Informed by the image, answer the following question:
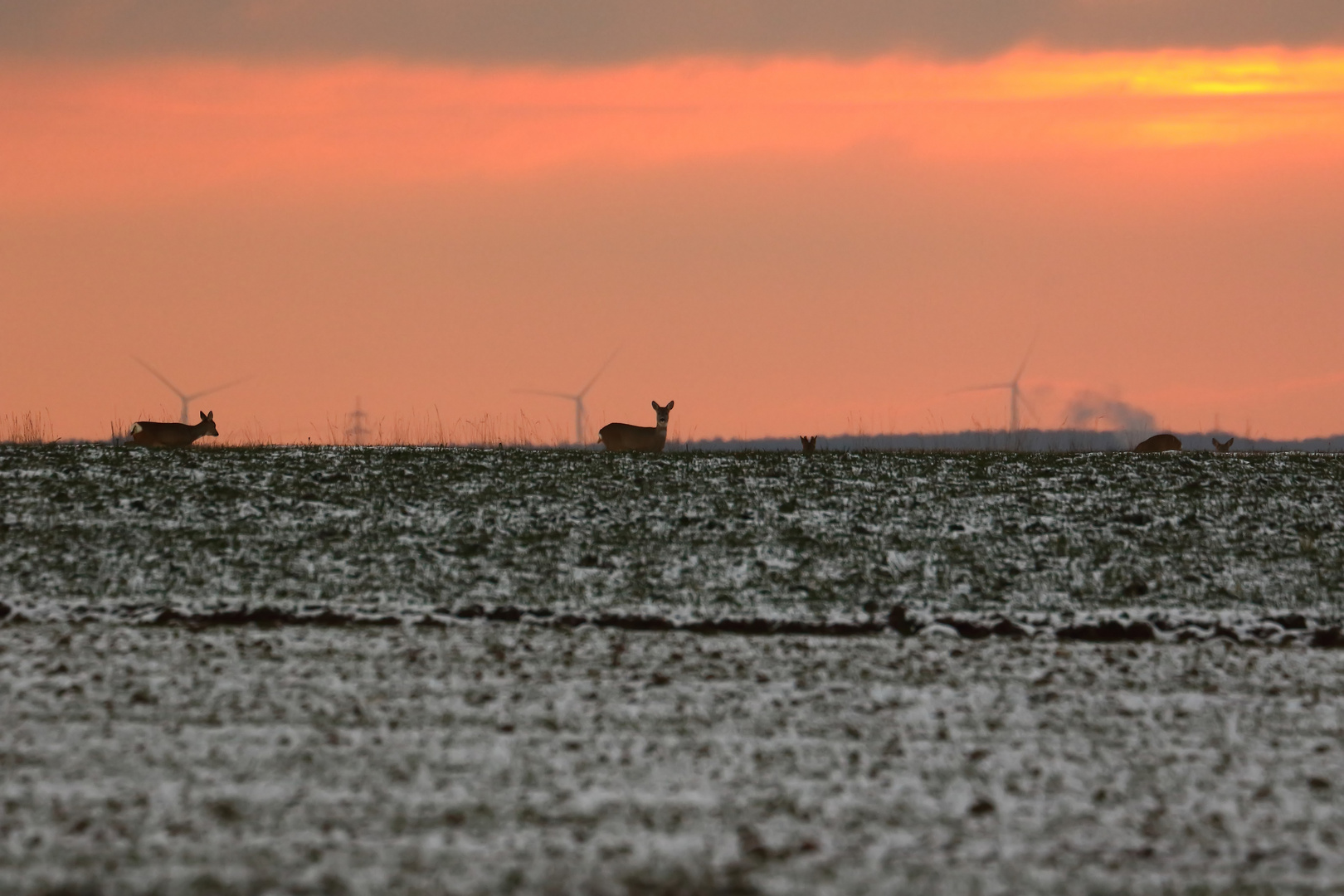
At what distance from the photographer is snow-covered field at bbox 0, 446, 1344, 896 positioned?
386 inches

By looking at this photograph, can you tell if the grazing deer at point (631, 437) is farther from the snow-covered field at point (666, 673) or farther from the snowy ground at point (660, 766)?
the snowy ground at point (660, 766)

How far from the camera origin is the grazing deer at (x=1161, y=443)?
34.6 m

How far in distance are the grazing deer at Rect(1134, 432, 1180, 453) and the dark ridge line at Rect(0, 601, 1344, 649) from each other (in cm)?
1620

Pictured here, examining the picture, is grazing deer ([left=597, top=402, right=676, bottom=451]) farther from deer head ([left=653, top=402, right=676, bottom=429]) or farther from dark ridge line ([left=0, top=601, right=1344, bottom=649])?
dark ridge line ([left=0, top=601, right=1344, bottom=649])

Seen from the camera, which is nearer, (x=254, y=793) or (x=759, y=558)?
(x=254, y=793)

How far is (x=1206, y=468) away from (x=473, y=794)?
754 inches

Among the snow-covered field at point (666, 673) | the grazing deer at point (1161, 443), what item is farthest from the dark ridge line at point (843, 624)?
the grazing deer at point (1161, 443)

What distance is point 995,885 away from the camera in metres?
9.15

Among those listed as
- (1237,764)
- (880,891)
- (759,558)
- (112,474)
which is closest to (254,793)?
(880,891)

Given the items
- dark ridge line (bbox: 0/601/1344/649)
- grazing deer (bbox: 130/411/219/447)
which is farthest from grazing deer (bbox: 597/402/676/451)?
dark ridge line (bbox: 0/601/1344/649)

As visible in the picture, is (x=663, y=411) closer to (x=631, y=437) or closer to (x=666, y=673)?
(x=631, y=437)

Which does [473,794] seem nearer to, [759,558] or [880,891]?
[880,891]

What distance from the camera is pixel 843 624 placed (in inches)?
718

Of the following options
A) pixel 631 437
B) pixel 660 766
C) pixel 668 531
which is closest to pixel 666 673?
pixel 660 766
